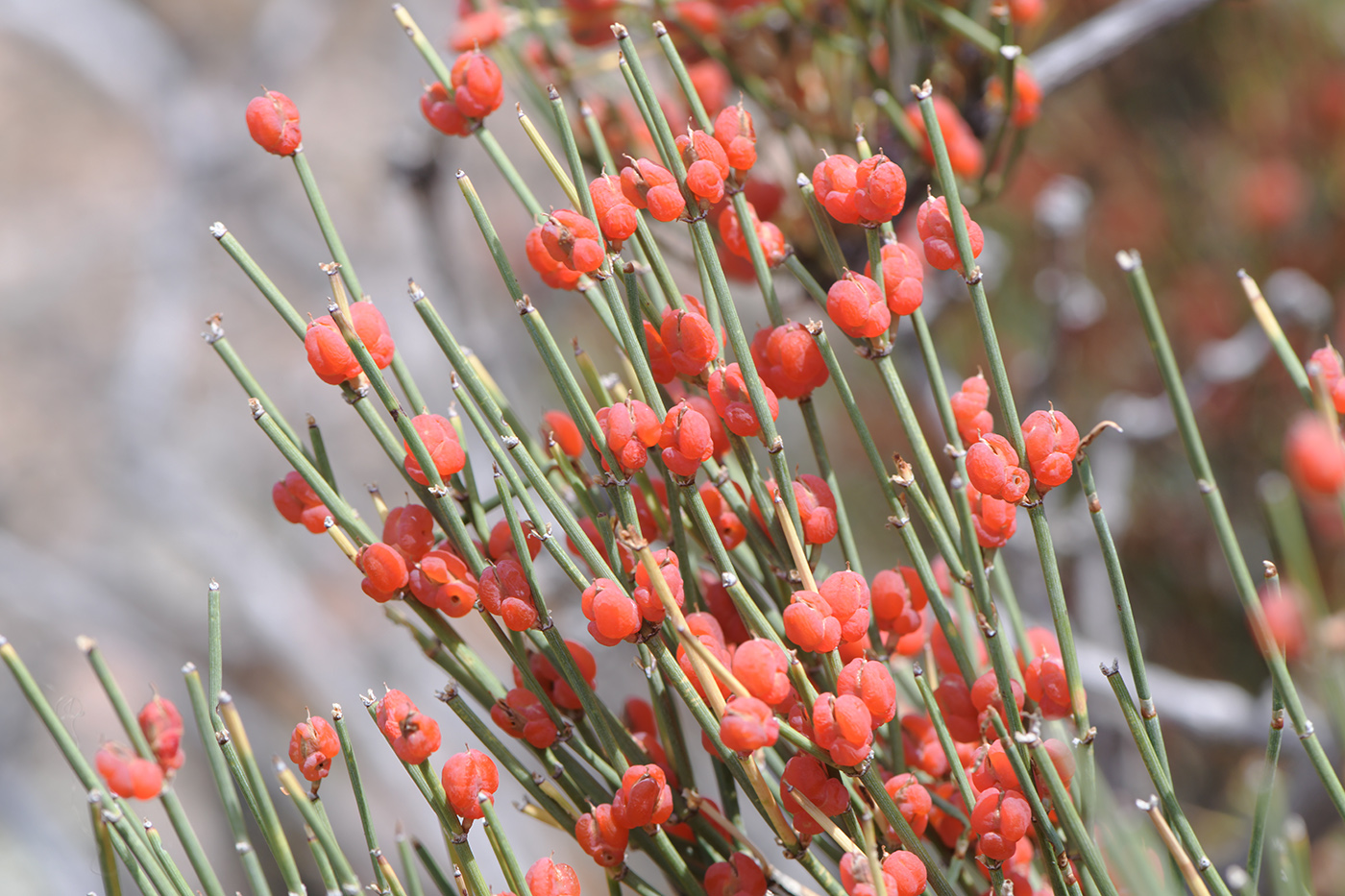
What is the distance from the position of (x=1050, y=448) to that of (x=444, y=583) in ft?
0.83

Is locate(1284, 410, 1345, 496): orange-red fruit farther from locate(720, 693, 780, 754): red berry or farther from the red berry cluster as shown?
the red berry cluster

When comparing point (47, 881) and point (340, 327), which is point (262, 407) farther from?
point (47, 881)

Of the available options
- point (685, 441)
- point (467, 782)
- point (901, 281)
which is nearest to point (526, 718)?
point (467, 782)

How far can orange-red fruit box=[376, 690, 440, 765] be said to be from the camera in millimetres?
372

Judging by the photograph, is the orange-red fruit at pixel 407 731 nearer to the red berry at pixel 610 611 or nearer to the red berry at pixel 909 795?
the red berry at pixel 610 611

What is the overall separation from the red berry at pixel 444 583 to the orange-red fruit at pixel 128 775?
15 cm

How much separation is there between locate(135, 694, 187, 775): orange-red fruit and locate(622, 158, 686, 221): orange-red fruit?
1.04 ft

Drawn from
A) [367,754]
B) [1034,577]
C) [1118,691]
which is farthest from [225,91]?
[1118,691]

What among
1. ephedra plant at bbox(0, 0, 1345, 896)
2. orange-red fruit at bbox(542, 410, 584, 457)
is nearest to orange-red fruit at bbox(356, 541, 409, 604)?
ephedra plant at bbox(0, 0, 1345, 896)

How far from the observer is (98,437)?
97.0 inches

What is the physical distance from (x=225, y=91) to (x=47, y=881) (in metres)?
1.56

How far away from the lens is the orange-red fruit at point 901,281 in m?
0.39

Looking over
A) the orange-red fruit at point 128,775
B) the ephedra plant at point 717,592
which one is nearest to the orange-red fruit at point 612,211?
the ephedra plant at point 717,592

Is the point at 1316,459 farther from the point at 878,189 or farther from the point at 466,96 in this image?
the point at 466,96
